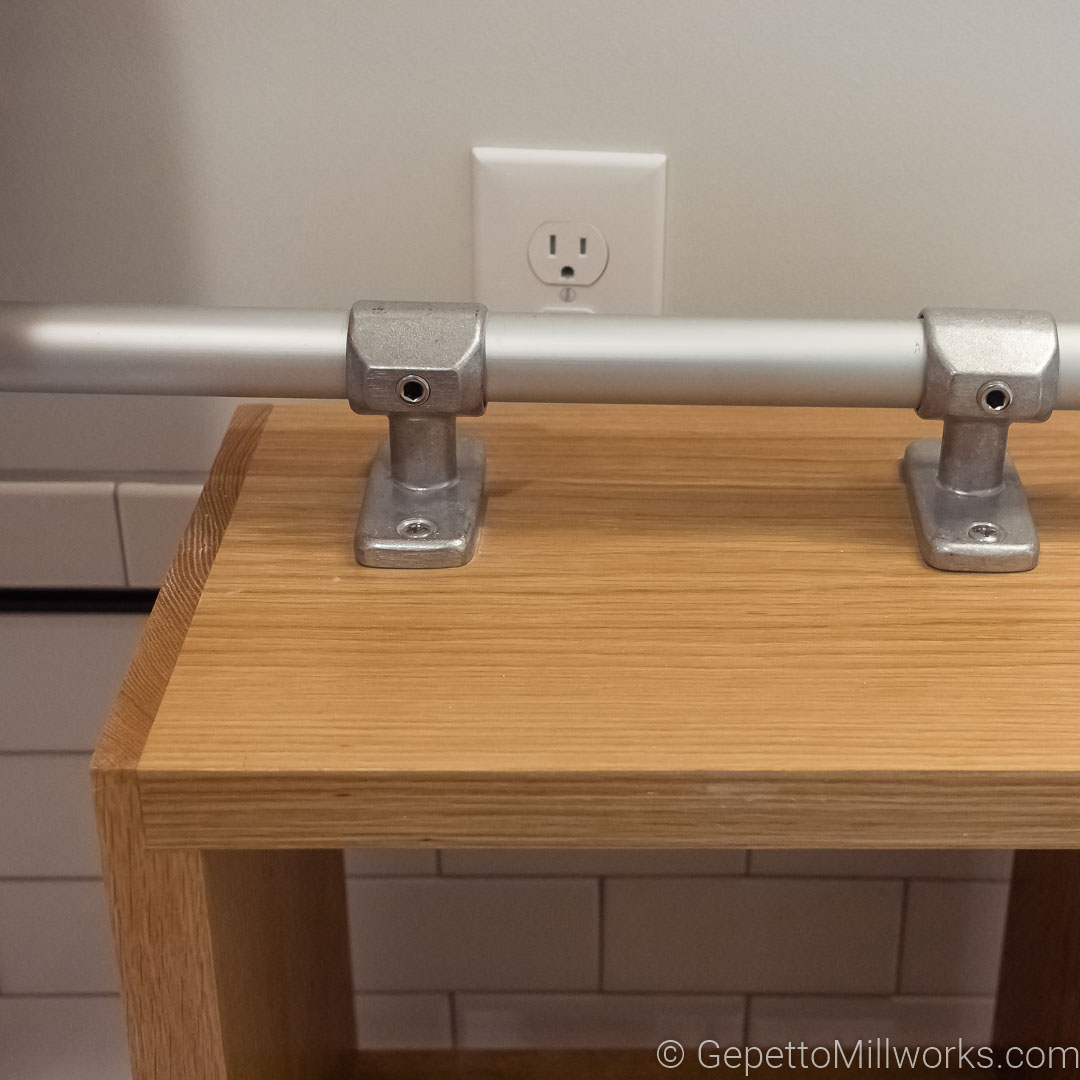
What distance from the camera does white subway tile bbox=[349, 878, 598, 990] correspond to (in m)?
0.84

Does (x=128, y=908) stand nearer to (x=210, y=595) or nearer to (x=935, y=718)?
(x=210, y=595)

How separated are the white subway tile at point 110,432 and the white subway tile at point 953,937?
0.52 metres

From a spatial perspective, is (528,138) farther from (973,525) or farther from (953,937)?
(953,937)

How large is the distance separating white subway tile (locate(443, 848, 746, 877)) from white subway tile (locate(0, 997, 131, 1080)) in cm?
27

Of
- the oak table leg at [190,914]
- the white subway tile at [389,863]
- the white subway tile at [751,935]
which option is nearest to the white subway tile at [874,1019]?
the white subway tile at [751,935]

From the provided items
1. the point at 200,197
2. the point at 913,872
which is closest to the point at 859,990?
the point at 913,872

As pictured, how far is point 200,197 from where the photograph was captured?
0.63m

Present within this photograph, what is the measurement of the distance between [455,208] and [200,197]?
13 centimetres

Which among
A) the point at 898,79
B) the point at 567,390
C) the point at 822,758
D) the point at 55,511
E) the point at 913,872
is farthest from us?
the point at 913,872

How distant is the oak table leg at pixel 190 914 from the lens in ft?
1.34

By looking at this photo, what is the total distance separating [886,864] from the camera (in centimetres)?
82

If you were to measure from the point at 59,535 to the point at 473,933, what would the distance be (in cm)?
37

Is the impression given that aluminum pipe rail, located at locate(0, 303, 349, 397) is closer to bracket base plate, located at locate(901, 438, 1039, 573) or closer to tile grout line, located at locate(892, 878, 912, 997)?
bracket base plate, located at locate(901, 438, 1039, 573)

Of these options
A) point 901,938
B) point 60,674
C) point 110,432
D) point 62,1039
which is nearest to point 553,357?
point 110,432
